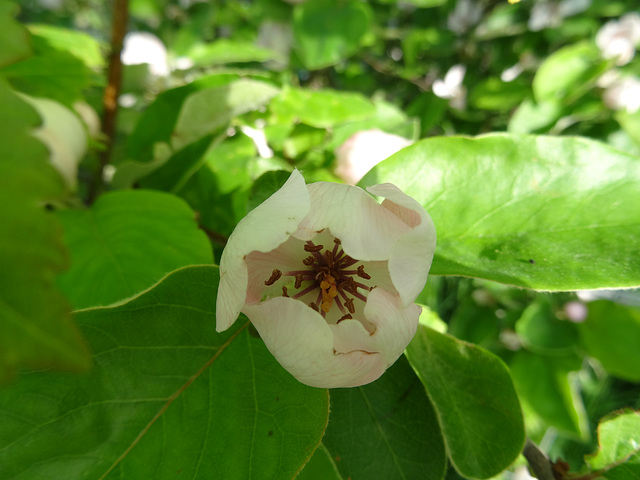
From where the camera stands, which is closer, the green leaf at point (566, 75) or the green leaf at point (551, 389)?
the green leaf at point (566, 75)

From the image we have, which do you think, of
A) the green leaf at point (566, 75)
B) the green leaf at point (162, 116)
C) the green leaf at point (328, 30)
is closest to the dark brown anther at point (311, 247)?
the green leaf at point (162, 116)

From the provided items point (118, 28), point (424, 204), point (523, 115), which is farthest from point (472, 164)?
point (523, 115)

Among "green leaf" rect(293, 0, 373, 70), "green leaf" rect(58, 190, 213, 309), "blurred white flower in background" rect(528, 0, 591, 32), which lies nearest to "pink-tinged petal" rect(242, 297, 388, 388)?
"green leaf" rect(58, 190, 213, 309)

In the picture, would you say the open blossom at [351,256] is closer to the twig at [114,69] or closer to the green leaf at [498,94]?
the twig at [114,69]

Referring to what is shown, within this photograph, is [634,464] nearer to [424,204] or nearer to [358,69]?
[424,204]

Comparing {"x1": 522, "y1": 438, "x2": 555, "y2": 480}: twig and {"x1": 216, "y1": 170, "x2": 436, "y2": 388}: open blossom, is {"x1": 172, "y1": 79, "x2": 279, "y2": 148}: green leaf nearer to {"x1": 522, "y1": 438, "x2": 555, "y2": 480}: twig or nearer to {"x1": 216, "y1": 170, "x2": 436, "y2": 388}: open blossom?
{"x1": 216, "y1": 170, "x2": 436, "y2": 388}: open blossom

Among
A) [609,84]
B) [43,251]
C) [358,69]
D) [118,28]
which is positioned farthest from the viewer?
[358,69]
